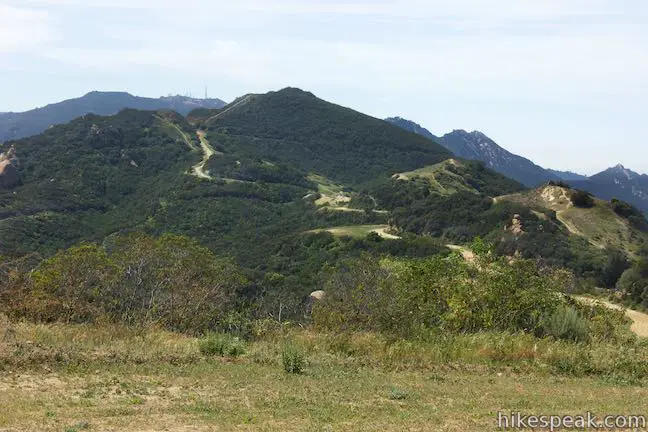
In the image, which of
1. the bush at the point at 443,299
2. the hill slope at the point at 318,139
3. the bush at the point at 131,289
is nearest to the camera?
the bush at the point at 131,289

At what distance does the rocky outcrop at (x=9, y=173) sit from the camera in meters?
93.9

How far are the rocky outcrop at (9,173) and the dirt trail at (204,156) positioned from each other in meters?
29.7

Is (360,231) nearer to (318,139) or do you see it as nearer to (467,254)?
(467,254)

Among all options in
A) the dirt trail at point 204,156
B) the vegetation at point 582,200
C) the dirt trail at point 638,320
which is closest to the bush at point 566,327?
the dirt trail at point 638,320

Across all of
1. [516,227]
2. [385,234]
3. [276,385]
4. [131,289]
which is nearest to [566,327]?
[276,385]

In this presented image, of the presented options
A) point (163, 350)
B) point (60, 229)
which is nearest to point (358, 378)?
point (163, 350)

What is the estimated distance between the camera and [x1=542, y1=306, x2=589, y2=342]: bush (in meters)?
12.7

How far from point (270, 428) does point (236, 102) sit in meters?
200

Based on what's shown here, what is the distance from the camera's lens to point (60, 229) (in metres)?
75.6

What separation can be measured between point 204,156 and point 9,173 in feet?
124

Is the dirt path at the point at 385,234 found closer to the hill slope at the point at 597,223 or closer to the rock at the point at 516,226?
the rock at the point at 516,226

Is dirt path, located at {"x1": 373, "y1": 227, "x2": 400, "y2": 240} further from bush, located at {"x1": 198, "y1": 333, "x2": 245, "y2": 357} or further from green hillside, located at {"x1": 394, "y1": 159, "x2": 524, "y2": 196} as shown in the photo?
bush, located at {"x1": 198, "y1": 333, "x2": 245, "y2": 357}

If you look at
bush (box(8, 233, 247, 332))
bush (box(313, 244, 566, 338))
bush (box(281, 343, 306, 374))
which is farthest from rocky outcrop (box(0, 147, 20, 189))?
bush (box(281, 343, 306, 374))

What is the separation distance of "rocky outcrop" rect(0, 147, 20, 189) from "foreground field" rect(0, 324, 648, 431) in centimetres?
9636
